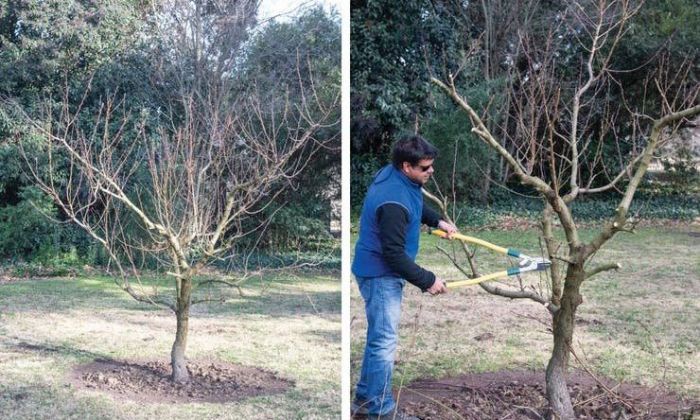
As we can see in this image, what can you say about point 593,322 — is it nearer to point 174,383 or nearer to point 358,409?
point 358,409

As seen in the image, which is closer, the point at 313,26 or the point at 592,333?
the point at 313,26

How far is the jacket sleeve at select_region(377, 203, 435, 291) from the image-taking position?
2631mm

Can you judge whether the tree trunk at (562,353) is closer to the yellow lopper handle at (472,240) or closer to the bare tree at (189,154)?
A: the yellow lopper handle at (472,240)

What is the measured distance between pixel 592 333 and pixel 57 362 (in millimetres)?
2822

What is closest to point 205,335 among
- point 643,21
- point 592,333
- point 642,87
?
point 592,333

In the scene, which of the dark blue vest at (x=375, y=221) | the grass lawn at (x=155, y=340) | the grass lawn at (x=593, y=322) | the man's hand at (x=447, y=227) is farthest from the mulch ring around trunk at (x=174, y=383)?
the man's hand at (x=447, y=227)

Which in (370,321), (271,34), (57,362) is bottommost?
(57,362)

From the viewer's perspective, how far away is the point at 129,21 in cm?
377

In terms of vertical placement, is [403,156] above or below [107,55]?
below

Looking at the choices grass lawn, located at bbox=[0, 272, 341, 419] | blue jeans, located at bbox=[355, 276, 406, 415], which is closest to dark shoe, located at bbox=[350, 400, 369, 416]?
blue jeans, located at bbox=[355, 276, 406, 415]

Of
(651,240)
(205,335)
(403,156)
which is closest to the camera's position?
(403,156)

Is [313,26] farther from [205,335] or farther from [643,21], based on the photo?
[643,21]

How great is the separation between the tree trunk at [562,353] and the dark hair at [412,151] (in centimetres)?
68

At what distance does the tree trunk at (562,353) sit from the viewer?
2.86 metres
